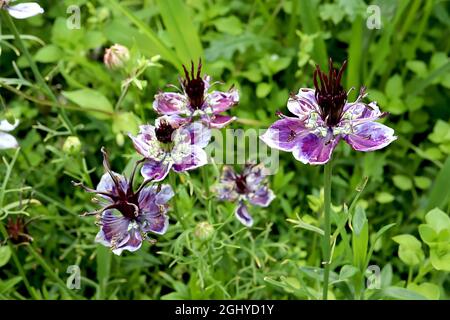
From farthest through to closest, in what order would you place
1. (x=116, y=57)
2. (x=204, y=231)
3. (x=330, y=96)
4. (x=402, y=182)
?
(x=402, y=182) < (x=116, y=57) < (x=204, y=231) < (x=330, y=96)

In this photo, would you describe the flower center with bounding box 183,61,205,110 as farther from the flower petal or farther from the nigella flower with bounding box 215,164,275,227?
the nigella flower with bounding box 215,164,275,227

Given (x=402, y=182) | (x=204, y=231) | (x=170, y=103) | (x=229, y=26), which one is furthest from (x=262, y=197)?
(x=229, y=26)

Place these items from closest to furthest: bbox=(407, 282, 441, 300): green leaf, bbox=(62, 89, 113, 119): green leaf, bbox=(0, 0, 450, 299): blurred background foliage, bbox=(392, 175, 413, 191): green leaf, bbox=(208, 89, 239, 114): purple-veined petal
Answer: bbox=(208, 89, 239, 114): purple-veined petal < bbox=(407, 282, 441, 300): green leaf < bbox=(0, 0, 450, 299): blurred background foliage < bbox=(62, 89, 113, 119): green leaf < bbox=(392, 175, 413, 191): green leaf

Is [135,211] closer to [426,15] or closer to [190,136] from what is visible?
[190,136]

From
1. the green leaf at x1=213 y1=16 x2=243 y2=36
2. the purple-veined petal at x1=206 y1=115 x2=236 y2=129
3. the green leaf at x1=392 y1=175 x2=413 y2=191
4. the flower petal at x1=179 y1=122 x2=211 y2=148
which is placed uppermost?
the green leaf at x1=213 y1=16 x2=243 y2=36

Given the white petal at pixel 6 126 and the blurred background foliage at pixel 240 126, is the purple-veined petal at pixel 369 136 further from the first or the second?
the white petal at pixel 6 126

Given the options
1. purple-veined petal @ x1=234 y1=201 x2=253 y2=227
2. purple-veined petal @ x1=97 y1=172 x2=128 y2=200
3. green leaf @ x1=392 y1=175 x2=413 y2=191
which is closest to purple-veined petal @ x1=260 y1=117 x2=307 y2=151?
purple-veined petal @ x1=97 y1=172 x2=128 y2=200

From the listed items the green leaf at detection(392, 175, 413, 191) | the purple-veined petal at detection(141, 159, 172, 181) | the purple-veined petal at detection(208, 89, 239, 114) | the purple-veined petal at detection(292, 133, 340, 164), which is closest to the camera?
the purple-veined petal at detection(292, 133, 340, 164)

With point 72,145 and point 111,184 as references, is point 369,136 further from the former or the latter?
point 72,145

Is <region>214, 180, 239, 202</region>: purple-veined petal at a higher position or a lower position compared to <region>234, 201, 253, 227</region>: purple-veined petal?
higher
